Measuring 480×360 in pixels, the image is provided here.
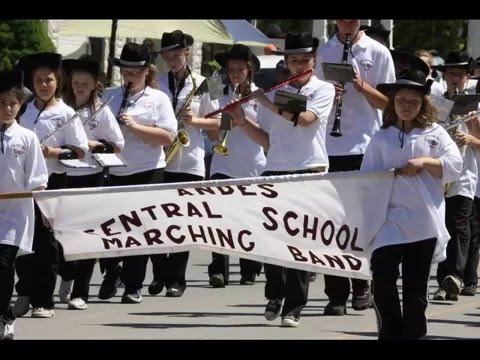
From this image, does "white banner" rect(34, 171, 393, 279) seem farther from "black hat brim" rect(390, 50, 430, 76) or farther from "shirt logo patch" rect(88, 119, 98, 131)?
"shirt logo patch" rect(88, 119, 98, 131)

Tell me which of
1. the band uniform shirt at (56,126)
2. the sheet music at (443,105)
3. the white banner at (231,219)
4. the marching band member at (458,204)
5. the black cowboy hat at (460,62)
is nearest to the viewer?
the white banner at (231,219)

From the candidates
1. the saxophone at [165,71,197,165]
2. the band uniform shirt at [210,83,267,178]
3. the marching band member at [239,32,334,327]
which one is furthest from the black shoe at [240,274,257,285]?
the marching band member at [239,32,334,327]

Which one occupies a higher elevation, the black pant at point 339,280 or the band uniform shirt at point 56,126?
the band uniform shirt at point 56,126

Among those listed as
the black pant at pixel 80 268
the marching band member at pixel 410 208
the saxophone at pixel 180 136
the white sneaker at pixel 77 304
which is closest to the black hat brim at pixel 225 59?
the saxophone at pixel 180 136

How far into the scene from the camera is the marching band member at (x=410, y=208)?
1050 centimetres

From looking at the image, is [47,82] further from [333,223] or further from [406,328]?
[406,328]

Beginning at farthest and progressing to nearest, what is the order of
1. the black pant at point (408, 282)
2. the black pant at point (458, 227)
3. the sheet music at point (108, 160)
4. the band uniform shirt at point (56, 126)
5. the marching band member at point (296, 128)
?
the black pant at point (458, 227) → the sheet music at point (108, 160) → the band uniform shirt at point (56, 126) → the marching band member at point (296, 128) → the black pant at point (408, 282)

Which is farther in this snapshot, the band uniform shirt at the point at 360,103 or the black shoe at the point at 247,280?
the black shoe at the point at 247,280

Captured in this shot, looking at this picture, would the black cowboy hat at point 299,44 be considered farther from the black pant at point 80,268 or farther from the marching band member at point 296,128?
the black pant at point 80,268

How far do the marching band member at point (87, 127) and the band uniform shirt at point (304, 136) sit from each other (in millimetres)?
1504

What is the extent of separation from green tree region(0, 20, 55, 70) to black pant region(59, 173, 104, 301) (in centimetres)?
1584

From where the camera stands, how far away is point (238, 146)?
50.6 feet

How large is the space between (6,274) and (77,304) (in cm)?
235
